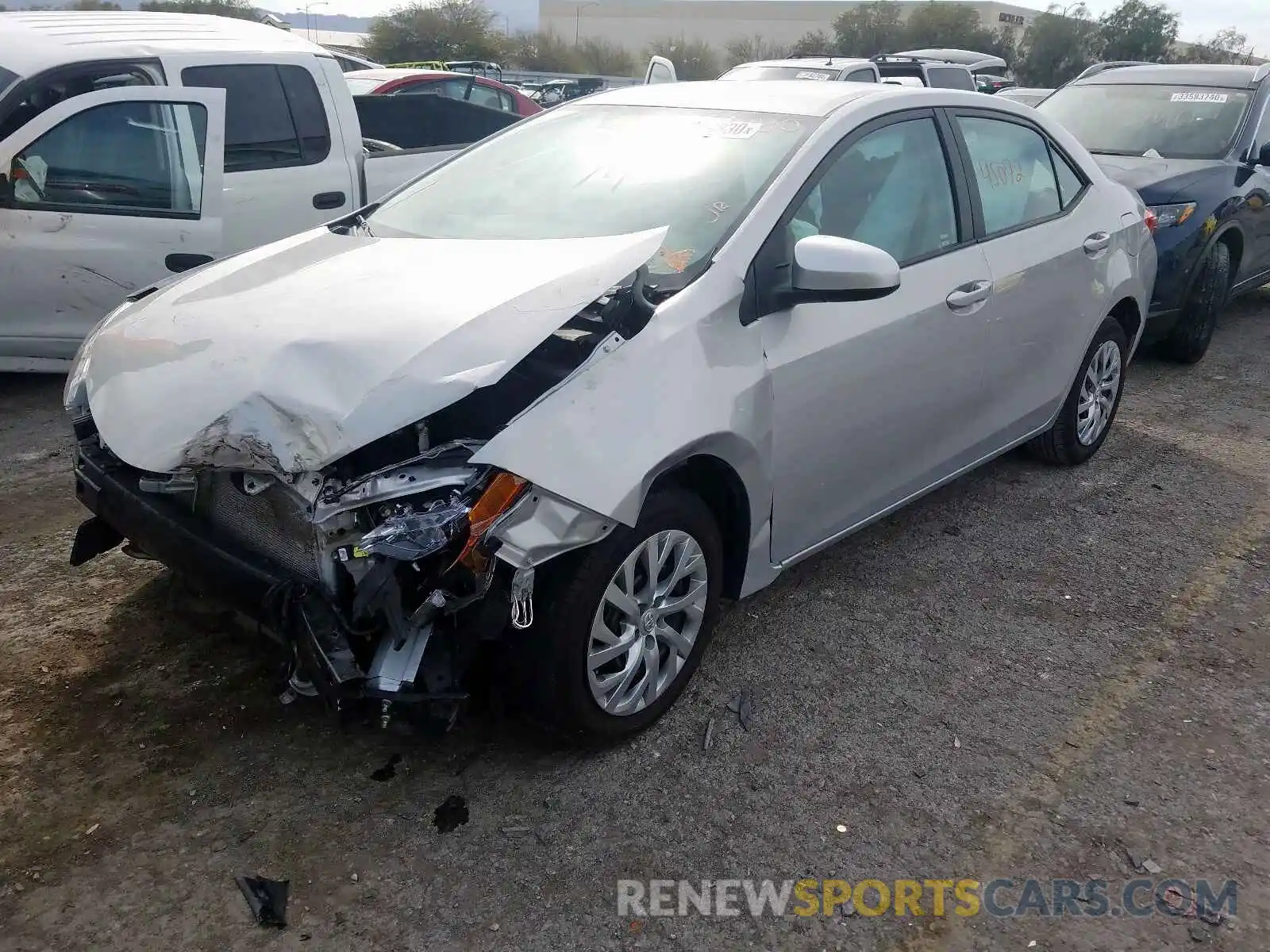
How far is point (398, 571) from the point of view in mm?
2547

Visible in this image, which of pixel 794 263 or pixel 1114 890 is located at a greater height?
pixel 794 263

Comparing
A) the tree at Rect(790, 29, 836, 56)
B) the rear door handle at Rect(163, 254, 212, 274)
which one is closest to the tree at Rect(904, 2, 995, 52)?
the tree at Rect(790, 29, 836, 56)

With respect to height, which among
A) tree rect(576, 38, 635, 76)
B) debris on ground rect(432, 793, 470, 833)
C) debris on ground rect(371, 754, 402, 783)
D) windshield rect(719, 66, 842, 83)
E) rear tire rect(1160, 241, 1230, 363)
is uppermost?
windshield rect(719, 66, 842, 83)

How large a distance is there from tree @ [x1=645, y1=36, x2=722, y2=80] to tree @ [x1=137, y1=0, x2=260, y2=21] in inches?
1118

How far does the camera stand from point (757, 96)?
3777 mm

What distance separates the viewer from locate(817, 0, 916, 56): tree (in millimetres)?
60972

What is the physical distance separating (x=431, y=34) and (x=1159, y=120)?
53.9 meters

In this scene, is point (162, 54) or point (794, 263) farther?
point (162, 54)

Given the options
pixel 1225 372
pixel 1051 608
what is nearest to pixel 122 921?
pixel 1051 608

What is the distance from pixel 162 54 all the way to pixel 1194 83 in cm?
700

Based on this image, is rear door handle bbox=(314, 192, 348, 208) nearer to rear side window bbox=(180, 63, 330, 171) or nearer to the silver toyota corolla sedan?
rear side window bbox=(180, 63, 330, 171)

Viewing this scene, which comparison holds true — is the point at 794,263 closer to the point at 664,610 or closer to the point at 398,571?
the point at 664,610

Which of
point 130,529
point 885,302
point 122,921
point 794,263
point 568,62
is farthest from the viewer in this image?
point 568,62

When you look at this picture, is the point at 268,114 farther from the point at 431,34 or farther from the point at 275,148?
the point at 431,34
